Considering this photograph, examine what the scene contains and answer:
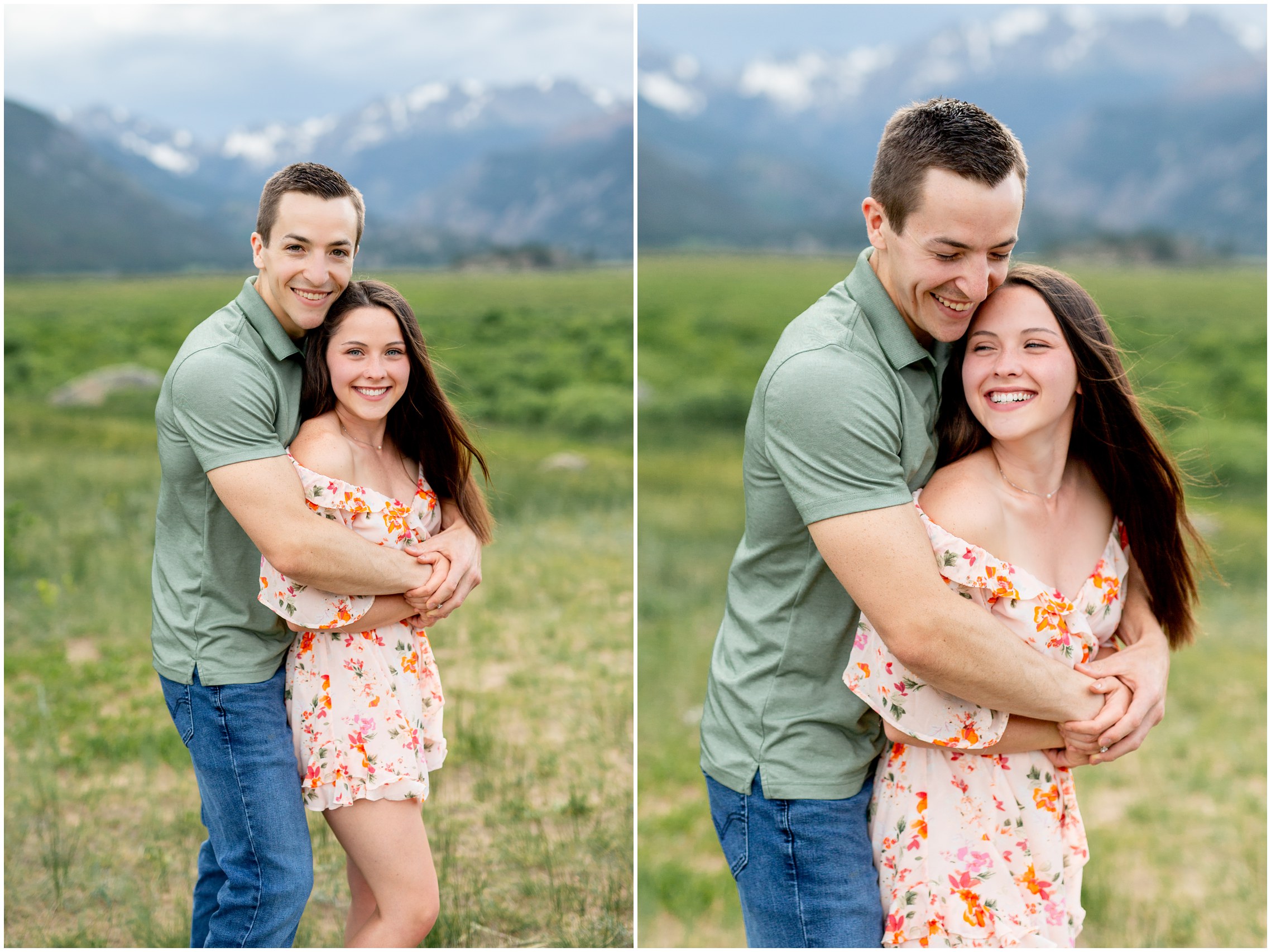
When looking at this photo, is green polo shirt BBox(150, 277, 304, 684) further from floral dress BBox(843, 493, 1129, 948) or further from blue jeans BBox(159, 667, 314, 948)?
floral dress BBox(843, 493, 1129, 948)

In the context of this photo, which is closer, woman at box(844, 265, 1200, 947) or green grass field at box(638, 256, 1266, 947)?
woman at box(844, 265, 1200, 947)

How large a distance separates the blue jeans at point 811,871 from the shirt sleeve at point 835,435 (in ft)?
2.00

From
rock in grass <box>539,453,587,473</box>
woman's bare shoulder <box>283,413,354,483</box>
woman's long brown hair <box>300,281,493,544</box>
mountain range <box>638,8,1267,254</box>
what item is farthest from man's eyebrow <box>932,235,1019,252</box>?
mountain range <box>638,8,1267,254</box>

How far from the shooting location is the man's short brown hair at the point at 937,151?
1880mm

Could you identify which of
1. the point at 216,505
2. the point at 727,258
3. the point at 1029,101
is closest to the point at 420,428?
the point at 216,505

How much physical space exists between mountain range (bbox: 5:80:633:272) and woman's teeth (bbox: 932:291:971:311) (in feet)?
72.4

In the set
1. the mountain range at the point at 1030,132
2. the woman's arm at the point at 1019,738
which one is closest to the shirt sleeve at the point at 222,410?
the woman's arm at the point at 1019,738

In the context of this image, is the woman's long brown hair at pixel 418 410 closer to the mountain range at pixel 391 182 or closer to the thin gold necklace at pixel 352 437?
the thin gold necklace at pixel 352 437

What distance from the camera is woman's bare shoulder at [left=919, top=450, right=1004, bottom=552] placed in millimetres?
1987

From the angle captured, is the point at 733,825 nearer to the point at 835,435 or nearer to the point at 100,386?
the point at 835,435

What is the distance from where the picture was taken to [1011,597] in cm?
198

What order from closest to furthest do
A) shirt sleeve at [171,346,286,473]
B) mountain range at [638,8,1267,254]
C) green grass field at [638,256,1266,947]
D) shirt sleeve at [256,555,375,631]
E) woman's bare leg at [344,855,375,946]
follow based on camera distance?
shirt sleeve at [171,346,286,473] < shirt sleeve at [256,555,375,631] < woman's bare leg at [344,855,375,946] < green grass field at [638,256,1266,947] < mountain range at [638,8,1267,254]

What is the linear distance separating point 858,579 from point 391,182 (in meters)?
79.7

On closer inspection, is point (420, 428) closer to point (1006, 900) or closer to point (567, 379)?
point (1006, 900)
